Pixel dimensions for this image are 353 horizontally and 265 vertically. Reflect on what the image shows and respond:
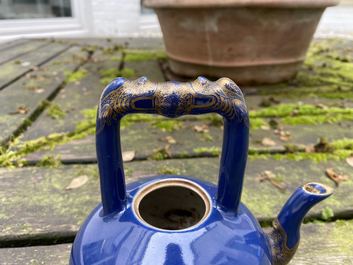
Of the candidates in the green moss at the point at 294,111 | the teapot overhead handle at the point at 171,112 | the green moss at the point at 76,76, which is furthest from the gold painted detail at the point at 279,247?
the green moss at the point at 76,76

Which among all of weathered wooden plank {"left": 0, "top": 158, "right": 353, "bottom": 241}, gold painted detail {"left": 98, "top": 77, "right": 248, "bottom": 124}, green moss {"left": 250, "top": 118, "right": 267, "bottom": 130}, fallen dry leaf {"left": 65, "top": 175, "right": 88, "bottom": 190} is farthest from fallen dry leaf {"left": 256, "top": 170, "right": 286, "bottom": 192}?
gold painted detail {"left": 98, "top": 77, "right": 248, "bottom": 124}

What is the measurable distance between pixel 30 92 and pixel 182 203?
5.34 feet

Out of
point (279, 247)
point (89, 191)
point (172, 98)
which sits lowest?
point (89, 191)

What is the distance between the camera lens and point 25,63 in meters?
2.69

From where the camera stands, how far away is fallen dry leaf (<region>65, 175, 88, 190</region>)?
3.99ft

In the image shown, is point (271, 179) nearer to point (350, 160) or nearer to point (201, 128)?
point (350, 160)

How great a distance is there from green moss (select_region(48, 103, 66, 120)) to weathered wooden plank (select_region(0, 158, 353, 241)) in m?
0.49

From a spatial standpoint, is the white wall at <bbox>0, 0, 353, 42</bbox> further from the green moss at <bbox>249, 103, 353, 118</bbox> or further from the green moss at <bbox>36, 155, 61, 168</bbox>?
the green moss at <bbox>36, 155, 61, 168</bbox>

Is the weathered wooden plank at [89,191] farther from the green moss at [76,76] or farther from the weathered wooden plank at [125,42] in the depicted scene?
the weathered wooden plank at [125,42]

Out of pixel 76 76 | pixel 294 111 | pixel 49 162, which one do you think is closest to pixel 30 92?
pixel 76 76

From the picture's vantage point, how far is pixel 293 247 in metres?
0.71

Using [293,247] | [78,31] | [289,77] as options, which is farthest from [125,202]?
[78,31]

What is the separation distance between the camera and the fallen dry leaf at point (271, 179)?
1236 millimetres

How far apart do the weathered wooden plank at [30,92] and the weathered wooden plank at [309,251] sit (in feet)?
2.32
